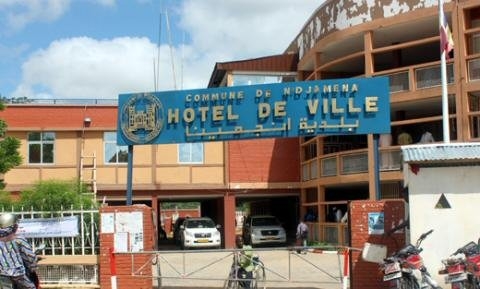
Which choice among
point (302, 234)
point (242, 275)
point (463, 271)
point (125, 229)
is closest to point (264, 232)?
point (302, 234)

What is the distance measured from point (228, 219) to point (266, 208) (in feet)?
51.9

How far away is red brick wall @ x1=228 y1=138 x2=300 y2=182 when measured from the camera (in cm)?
3341

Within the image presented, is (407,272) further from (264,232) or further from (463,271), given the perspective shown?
(264,232)

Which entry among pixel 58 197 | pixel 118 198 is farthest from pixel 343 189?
pixel 58 197

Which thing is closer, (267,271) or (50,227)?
(50,227)

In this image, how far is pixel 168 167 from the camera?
1309 inches

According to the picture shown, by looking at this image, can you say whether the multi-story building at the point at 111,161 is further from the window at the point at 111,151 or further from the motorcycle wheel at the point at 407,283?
the motorcycle wheel at the point at 407,283

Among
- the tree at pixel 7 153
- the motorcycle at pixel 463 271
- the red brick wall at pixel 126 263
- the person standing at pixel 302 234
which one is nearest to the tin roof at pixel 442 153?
the motorcycle at pixel 463 271

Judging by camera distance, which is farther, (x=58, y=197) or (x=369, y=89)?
(x=58, y=197)

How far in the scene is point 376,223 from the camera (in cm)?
1334

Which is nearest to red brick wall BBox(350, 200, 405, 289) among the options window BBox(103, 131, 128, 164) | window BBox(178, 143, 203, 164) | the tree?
the tree

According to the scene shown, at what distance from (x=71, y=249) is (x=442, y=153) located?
27.0ft

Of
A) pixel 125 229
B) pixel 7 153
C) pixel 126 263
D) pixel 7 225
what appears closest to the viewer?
pixel 7 225

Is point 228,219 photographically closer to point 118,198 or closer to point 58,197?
point 118,198
